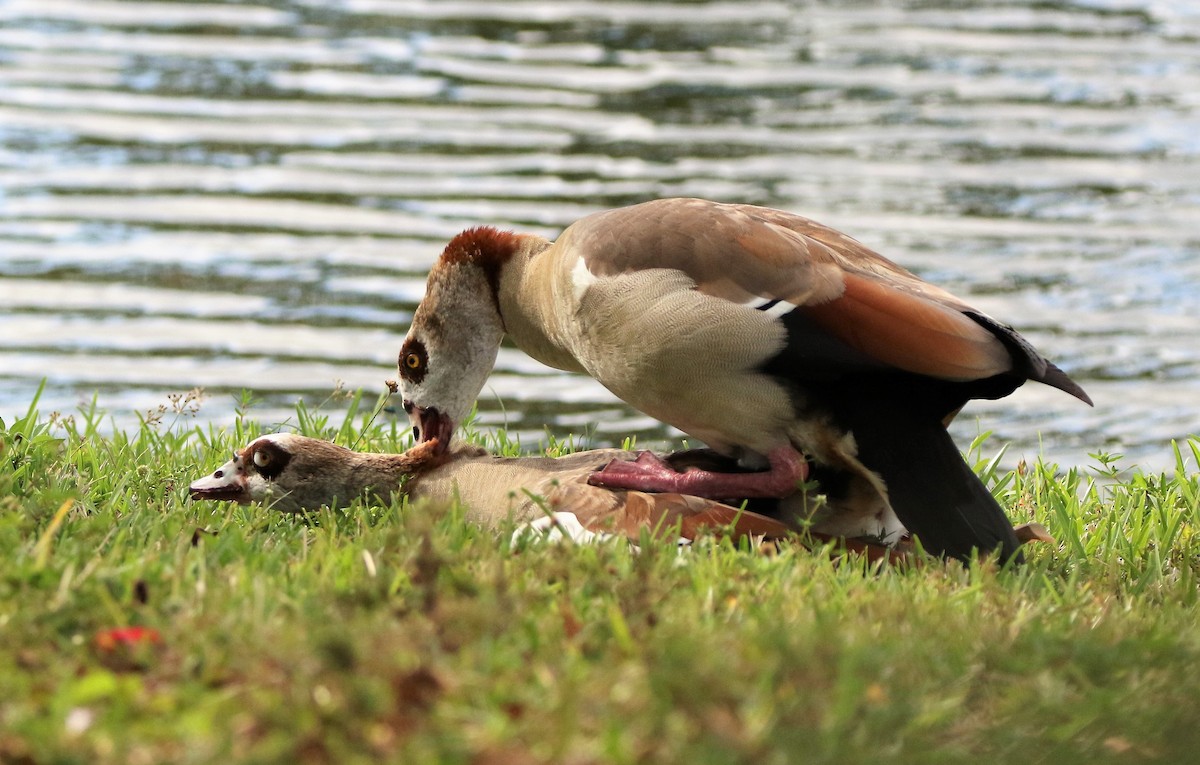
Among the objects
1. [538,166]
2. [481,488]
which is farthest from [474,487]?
[538,166]

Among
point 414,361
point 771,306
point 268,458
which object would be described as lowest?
point 268,458

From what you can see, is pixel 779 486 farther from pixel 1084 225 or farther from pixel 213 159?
pixel 213 159

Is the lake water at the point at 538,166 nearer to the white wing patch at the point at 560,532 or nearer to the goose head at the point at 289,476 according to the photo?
the goose head at the point at 289,476

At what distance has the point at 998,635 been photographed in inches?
157

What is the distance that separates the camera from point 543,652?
11.6 feet

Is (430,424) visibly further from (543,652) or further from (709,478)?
(543,652)

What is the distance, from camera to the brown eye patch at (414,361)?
20.2 feet

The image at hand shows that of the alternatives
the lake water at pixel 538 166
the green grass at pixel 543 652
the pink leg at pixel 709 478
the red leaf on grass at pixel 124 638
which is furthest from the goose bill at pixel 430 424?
the red leaf on grass at pixel 124 638

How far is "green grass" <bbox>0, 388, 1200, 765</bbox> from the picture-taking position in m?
3.03

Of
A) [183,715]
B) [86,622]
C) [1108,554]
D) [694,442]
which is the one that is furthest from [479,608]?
[694,442]

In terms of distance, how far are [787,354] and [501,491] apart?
1.03 meters

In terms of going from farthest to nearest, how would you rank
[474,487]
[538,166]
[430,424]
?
[538,166] < [430,424] < [474,487]

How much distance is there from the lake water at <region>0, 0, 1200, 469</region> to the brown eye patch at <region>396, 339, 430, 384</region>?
177cm

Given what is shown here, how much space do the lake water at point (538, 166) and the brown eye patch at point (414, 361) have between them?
→ 5.79 feet
